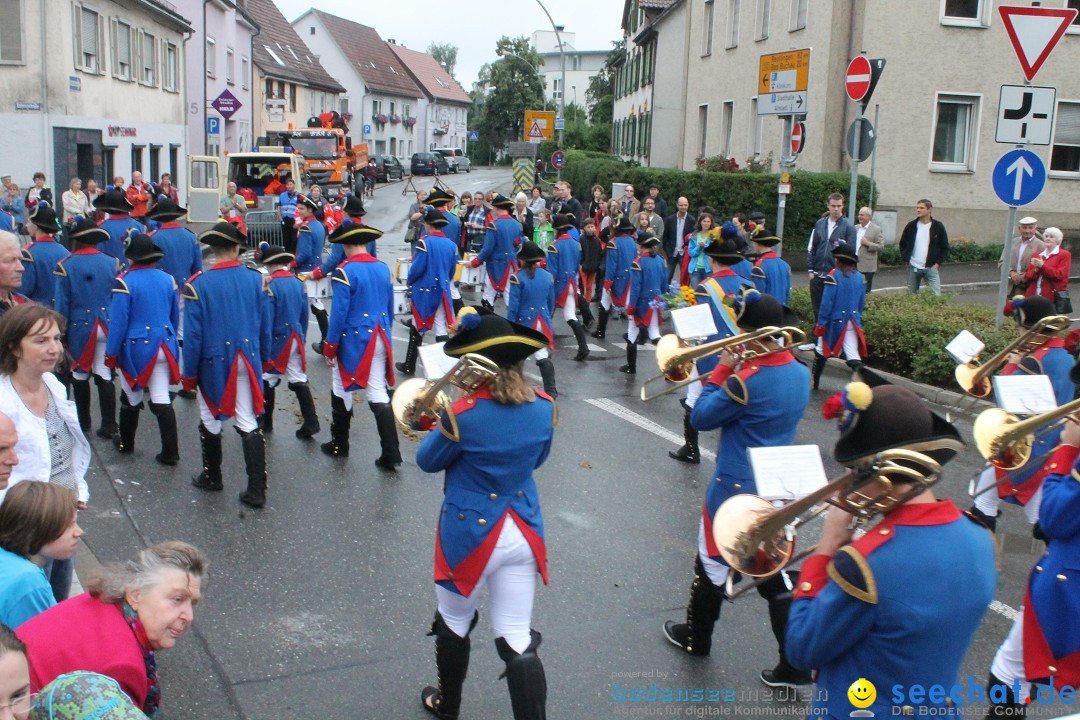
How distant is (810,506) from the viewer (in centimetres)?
302

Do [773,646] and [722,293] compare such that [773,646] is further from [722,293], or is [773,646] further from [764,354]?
[722,293]

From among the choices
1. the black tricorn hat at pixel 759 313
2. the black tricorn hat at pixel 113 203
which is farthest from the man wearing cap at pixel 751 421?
the black tricorn hat at pixel 113 203

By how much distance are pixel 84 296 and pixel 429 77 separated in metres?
88.2

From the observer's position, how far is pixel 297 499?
24.5 feet

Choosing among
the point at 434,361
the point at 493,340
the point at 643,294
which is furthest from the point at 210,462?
the point at 643,294

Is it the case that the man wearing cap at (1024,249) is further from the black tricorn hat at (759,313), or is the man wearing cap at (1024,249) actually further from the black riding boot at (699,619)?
the black riding boot at (699,619)

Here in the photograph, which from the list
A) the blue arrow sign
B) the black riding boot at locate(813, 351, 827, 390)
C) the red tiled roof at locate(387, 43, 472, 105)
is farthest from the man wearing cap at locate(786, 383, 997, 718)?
the red tiled roof at locate(387, 43, 472, 105)

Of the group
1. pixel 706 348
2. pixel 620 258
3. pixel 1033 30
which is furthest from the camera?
pixel 620 258

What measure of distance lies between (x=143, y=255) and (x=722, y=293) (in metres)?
4.55

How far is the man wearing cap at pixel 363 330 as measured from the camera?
8.03m

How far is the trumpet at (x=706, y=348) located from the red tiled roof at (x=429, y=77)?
282ft

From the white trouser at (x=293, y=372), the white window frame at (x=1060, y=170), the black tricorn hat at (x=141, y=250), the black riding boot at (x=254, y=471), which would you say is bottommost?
the black riding boot at (x=254, y=471)

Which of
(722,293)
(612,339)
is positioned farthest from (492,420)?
(612,339)

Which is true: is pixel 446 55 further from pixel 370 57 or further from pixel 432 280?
pixel 432 280
